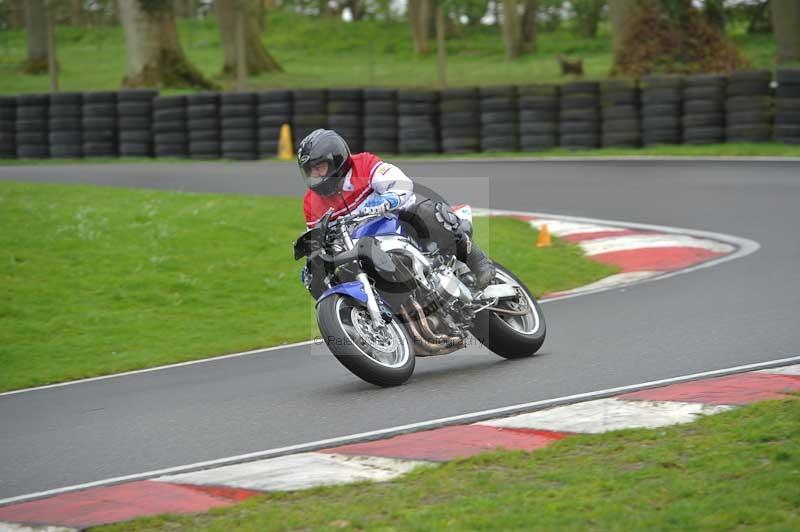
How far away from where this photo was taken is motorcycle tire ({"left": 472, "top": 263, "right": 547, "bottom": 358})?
8.29m

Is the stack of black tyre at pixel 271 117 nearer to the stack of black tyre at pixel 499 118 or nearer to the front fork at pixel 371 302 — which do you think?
the stack of black tyre at pixel 499 118

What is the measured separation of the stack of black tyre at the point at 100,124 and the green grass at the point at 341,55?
10035 mm

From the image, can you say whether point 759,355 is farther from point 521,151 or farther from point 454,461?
point 521,151

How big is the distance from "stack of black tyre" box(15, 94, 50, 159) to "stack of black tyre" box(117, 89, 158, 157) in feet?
5.31

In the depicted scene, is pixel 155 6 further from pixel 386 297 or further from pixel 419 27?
pixel 386 297

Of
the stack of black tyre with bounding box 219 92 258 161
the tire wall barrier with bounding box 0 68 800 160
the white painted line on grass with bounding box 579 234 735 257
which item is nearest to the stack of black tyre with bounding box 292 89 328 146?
the tire wall barrier with bounding box 0 68 800 160

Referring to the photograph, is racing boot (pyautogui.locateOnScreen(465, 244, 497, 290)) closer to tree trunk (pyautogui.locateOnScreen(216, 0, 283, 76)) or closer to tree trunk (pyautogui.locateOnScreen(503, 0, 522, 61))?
tree trunk (pyautogui.locateOnScreen(216, 0, 283, 76))

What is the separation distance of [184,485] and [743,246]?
8548 mm

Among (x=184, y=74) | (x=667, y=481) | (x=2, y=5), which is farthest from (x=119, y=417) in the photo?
(x=2, y=5)

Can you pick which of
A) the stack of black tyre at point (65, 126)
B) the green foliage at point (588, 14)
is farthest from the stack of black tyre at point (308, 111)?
the green foliage at point (588, 14)

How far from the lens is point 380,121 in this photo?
79.2 feet

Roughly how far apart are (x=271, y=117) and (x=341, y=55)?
25850 millimetres

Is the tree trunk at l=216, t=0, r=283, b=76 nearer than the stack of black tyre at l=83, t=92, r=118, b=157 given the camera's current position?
No

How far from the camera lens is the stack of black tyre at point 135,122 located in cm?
2591
